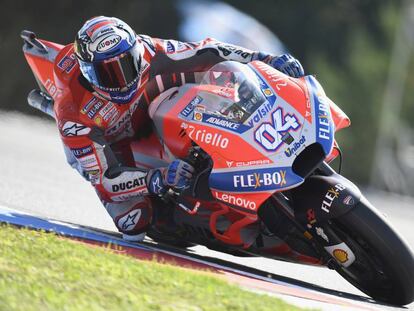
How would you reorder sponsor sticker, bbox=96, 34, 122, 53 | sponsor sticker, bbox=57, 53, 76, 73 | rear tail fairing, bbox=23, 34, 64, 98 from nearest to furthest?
sponsor sticker, bbox=96, 34, 122, 53 < sponsor sticker, bbox=57, 53, 76, 73 < rear tail fairing, bbox=23, 34, 64, 98

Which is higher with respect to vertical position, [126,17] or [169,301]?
[169,301]

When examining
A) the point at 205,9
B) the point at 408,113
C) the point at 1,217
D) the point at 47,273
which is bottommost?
the point at 408,113

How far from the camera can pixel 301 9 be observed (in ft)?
117

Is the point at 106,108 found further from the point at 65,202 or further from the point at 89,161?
the point at 65,202

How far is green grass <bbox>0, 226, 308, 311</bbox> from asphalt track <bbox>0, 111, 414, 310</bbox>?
641 mm

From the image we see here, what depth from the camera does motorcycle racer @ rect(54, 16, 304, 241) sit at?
6699 mm

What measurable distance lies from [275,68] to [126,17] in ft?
39.0

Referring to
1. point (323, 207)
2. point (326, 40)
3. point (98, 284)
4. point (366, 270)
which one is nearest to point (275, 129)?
point (323, 207)

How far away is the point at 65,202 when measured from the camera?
8.74 meters

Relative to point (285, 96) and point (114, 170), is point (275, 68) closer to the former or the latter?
point (285, 96)

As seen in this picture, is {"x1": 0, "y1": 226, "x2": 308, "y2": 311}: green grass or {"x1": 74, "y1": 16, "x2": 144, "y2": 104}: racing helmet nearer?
{"x1": 0, "y1": 226, "x2": 308, "y2": 311}: green grass

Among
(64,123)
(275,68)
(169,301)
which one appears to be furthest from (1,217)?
(169,301)

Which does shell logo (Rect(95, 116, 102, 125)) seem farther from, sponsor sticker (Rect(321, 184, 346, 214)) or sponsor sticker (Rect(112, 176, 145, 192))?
sponsor sticker (Rect(321, 184, 346, 214))

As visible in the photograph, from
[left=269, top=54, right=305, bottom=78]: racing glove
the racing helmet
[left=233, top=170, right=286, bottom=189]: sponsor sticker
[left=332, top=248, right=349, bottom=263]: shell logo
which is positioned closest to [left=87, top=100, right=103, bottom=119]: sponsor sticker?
the racing helmet
